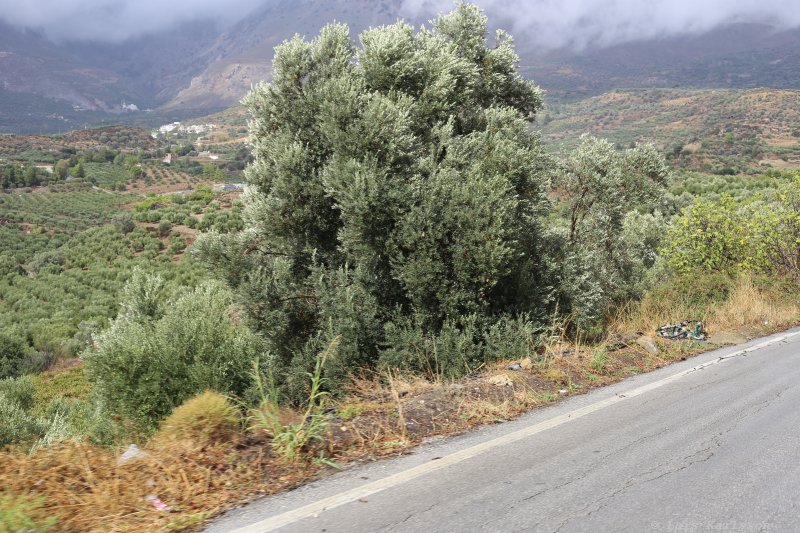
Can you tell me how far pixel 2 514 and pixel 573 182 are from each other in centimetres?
1505

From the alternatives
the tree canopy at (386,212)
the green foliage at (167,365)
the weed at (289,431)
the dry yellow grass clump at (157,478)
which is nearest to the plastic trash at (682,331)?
the tree canopy at (386,212)

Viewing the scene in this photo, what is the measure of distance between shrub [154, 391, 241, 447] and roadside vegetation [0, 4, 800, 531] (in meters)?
0.02

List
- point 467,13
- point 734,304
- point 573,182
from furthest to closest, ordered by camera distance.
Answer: point 573,182 → point 467,13 → point 734,304

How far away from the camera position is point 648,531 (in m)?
3.02

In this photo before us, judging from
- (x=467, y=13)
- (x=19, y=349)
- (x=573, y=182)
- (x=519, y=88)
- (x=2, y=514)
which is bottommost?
(x=19, y=349)

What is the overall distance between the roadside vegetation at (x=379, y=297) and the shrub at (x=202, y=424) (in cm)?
2

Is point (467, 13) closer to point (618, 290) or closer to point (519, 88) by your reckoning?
point (519, 88)

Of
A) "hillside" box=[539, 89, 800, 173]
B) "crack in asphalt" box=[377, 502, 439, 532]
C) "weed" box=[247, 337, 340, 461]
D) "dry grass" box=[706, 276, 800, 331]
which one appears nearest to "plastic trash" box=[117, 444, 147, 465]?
"weed" box=[247, 337, 340, 461]

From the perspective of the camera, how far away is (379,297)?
366 inches

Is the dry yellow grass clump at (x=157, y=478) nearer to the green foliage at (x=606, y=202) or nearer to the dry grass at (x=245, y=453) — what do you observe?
the dry grass at (x=245, y=453)

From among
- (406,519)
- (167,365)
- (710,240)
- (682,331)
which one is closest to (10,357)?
(167,365)

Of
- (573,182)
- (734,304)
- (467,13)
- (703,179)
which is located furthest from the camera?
(703,179)

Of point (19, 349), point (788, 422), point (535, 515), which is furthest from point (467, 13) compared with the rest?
point (19, 349)

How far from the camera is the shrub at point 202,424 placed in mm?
4273
